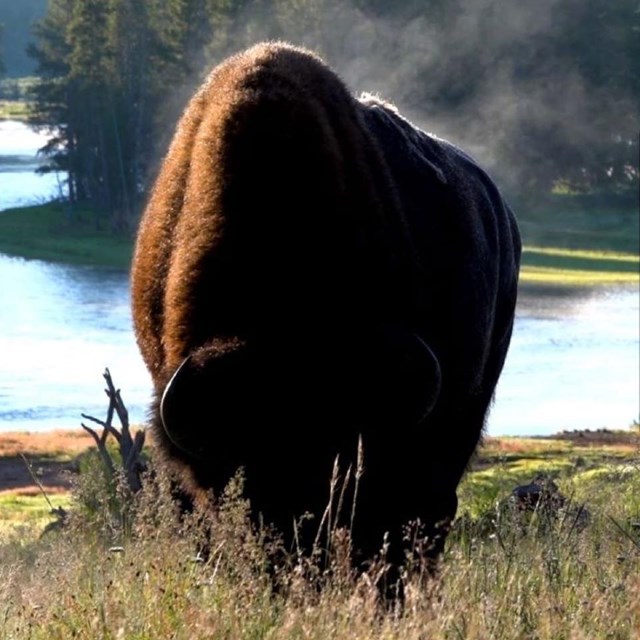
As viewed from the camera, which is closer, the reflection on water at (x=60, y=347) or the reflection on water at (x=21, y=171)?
the reflection on water at (x=21, y=171)

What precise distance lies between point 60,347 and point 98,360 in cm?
76

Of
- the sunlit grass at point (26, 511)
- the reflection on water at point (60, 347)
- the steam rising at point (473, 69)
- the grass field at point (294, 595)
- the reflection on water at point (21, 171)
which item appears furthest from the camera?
the steam rising at point (473, 69)

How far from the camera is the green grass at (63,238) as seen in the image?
23.1m

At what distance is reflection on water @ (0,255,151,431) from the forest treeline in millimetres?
3464

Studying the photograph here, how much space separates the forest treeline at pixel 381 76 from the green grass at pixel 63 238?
89cm

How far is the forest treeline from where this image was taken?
114 ft

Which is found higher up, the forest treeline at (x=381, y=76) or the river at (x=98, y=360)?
the forest treeline at (x=381, y=76)

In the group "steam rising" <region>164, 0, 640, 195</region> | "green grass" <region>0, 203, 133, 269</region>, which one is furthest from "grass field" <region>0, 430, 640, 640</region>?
"steam rising" <region>164, 0, 640, 195</region>

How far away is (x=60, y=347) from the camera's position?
29.2m

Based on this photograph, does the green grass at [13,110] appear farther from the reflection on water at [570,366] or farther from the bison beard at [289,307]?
the bison beard at [289,307]

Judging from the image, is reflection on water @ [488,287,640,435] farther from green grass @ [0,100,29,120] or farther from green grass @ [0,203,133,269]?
green grass @ [0,100,29,120]

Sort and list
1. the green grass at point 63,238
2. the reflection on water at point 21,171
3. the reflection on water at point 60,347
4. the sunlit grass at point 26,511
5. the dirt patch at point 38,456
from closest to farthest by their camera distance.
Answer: the sunlit grass at point 26,511 → the dirt patch at point 38,456 → the reflection on water at point 21,171 → the green grass at point 63,238 → the reflection on water at point 60,347

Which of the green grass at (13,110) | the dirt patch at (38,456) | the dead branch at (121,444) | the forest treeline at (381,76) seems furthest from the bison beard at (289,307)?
the green grass at (13,110)

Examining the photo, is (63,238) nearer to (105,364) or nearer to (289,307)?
(105,364)
